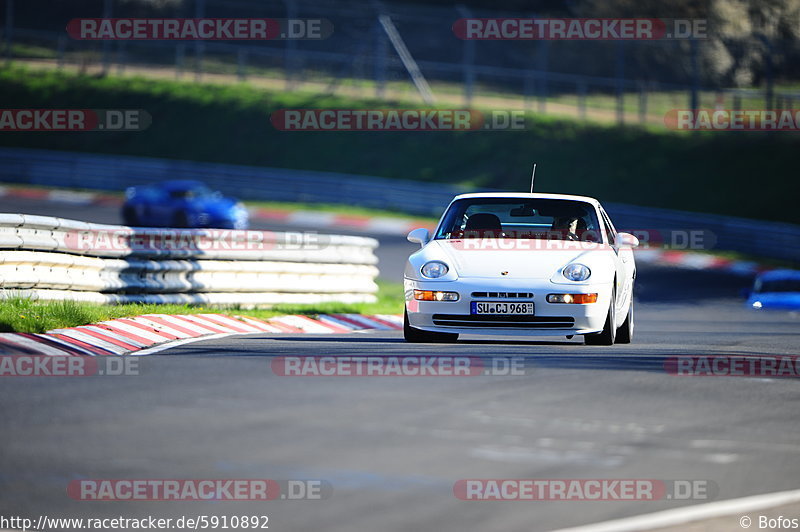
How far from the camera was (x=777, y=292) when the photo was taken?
21984 mm

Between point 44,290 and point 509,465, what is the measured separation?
7252 mm

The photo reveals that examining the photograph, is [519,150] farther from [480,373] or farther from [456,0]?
[480,373]

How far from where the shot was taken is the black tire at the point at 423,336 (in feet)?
35.9

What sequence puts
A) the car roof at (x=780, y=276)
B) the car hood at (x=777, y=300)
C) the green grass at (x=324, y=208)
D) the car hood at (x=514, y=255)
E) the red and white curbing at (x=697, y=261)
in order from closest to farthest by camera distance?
the car hood at (x=514, y=255) → the car hood at (x=777, y=300) → the car roof at (x=780, y=276) → the red and white curbing at (x=697, y=261) → the green grass at (x=324, y=208)

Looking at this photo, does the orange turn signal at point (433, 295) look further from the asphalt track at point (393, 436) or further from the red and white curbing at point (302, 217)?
the red and white curbing at point (302, 217)

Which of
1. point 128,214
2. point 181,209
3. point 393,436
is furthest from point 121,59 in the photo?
point 393,436

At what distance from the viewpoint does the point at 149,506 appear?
215 inches

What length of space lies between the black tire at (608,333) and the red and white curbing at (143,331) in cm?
Result: 327

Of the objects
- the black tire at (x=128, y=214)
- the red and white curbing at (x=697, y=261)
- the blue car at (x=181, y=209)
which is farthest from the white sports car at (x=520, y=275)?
the black tire at (x=128, y=214)

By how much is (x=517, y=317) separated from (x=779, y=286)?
12913mm

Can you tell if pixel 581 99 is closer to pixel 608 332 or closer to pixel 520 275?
pixel 608 332

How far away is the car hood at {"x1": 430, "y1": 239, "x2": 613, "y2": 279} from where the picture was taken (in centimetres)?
1056

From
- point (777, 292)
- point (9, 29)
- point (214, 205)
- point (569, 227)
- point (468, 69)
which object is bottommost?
point (777, 292)

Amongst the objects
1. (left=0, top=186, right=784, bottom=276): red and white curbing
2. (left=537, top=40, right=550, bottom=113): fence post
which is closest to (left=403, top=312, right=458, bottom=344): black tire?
(left=0, top=186, right=784, bottom=276): red and white curbing
